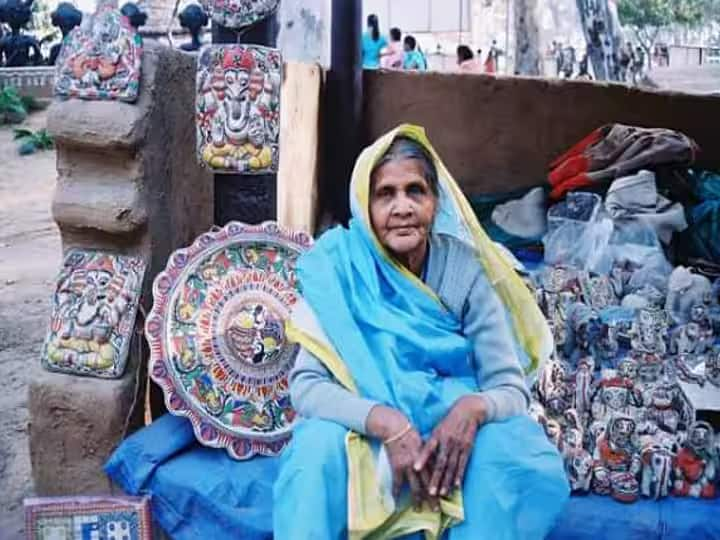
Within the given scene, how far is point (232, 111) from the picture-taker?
9.43 feet

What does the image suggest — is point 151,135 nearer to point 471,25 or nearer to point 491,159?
point 491,159

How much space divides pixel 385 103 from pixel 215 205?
2.18m

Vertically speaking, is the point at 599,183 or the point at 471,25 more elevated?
the point at 471,25

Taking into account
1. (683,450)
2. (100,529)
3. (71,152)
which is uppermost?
(71,152)

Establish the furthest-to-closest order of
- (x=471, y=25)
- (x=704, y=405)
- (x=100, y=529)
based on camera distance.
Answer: (x=471, y=25), (x=704, y=405), (x=100, y=529)

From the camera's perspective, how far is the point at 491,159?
517 cm

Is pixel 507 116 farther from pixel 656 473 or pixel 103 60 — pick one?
pixel 656 473

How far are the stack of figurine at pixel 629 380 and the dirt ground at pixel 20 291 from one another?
1.63 metres

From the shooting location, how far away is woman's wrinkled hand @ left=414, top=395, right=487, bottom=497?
204 centimetres

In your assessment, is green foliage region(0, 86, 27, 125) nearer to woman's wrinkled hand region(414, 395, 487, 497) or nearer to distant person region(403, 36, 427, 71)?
distant person region(403, 36, 427, 71)

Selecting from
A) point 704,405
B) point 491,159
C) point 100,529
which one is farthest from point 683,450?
point 491,159

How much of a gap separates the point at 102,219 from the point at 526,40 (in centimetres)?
1299

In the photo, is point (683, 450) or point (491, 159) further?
point (491, 159)

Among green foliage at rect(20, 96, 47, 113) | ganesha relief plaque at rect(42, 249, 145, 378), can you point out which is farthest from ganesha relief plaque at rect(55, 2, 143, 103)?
green foliage at rect(20, 96, 47, 113)
